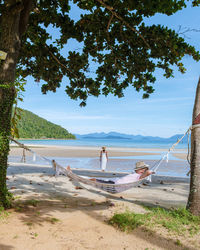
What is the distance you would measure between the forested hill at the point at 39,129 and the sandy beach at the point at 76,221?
267 ft

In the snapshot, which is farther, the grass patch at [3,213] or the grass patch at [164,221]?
the grass patch at [3,213]

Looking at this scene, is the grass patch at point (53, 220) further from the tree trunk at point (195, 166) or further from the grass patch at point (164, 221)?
the tree trunk at point (195, 166)

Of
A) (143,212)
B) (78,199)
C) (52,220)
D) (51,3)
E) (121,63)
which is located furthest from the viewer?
(121,63)

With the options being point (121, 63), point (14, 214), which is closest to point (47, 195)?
point (14, 214)

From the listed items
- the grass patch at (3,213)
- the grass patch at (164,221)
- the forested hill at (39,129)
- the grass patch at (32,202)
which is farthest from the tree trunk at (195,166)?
the forested hill at (39,129)

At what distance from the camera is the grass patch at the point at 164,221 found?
3133mm

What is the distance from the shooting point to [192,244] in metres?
2.76

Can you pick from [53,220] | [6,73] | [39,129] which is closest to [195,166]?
[53,220]

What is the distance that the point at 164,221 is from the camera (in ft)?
10.9

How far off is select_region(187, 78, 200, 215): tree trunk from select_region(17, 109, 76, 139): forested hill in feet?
274

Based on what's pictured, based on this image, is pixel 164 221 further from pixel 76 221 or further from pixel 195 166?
pixel 76 221

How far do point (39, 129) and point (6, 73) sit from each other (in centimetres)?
9896

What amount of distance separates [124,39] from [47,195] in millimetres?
4399

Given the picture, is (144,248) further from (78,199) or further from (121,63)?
(121,63)
